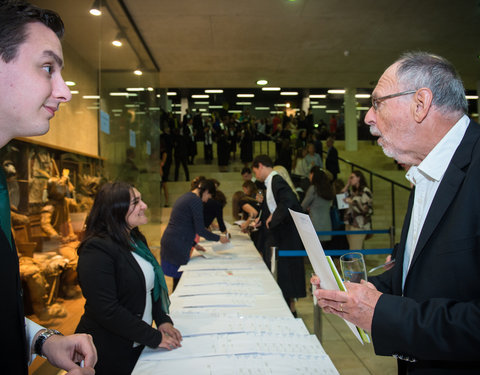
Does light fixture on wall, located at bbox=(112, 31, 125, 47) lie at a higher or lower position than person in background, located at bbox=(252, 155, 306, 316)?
higher

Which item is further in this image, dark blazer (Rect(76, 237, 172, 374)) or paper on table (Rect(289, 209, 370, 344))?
dark blazer (Rect(76, 237, 172, 374))

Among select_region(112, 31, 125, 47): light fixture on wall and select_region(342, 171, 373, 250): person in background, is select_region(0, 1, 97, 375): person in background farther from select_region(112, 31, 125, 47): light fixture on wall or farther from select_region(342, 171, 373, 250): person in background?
select_region(342, 171, 373, 250): person in background

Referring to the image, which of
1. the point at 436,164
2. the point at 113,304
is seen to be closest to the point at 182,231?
the point at 113,304

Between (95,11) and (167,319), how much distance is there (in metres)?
4.27

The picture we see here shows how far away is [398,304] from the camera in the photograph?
90 centimetres

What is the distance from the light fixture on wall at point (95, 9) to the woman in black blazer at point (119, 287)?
343cm

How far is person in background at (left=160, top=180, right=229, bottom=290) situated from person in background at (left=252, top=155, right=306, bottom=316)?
1.91ft

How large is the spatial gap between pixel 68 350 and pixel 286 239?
293cm

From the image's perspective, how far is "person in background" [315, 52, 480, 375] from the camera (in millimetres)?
851

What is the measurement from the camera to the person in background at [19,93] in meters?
0.77

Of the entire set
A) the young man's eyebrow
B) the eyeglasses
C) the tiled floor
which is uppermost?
the young man's eyebrow

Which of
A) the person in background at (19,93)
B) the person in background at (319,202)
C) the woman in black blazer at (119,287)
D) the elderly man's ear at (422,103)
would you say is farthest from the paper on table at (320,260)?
the person in background at (319,202)

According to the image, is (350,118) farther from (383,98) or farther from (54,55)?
(54,55)

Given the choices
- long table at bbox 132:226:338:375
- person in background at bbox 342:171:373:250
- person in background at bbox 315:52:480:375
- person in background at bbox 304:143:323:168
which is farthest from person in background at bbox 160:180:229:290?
person in background at bbox 304:143:323:168
